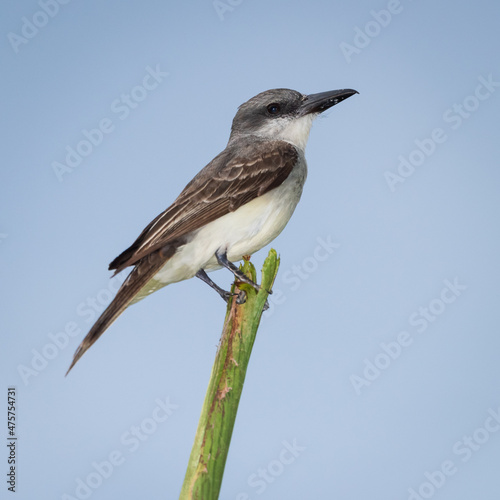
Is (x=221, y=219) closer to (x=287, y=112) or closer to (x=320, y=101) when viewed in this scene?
(x=287, y=112)

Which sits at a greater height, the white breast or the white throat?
the white throat

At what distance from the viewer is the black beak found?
336 inches

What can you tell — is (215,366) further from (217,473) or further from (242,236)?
(242,236)

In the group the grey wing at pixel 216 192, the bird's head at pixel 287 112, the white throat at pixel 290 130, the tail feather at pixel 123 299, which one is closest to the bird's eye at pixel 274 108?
the bird's head at pixel 287 112

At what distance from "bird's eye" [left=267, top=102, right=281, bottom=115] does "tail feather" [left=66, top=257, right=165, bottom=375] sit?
2.99 m

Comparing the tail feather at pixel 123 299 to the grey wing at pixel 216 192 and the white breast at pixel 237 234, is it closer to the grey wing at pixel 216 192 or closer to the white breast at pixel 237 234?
the grey wing at pixel 216 192

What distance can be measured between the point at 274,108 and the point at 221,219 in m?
2.24

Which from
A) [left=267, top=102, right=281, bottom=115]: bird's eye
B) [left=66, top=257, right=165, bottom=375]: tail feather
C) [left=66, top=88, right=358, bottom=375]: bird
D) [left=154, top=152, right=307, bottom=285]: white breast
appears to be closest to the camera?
[left=66, top=257, right=165, bottom=375]: tail feather

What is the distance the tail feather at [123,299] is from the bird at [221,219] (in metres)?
0.01

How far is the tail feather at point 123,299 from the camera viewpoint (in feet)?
19.1

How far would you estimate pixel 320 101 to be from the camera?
8.57 m

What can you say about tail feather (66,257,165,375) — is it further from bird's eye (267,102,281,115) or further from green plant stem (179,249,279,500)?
bird's eye (267,102,281,115)

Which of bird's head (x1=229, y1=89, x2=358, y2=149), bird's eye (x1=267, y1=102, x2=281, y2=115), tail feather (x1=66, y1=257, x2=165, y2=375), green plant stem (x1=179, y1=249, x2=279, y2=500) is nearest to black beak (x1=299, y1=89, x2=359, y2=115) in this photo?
bird's head (x1=229, y1=89, x2=358, y2=149)

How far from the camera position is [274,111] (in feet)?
28.4
